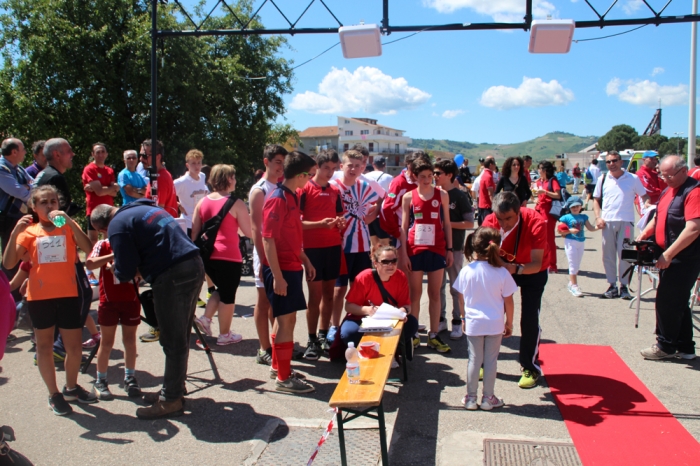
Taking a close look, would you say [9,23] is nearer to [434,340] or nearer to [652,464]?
[434,340]

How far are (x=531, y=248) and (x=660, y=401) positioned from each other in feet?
5.24

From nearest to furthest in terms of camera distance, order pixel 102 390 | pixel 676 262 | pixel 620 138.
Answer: pixel 102 390, pixel 676 262, pixel 620 138

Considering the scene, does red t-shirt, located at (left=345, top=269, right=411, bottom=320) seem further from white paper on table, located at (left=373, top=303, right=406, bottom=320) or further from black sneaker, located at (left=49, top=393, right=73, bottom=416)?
black sneaker, located at (left=49, top=393, right=73, bottom=416)

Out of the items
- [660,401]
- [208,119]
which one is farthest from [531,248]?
[208,119]

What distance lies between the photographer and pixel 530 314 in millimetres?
4797

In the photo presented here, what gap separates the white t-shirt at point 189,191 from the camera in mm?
7668

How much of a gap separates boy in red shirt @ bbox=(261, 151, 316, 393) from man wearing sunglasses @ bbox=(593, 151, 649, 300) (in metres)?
5.22

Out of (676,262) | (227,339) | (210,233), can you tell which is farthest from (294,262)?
(676,262)

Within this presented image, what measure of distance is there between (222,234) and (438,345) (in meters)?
2.54

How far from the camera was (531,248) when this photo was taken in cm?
467

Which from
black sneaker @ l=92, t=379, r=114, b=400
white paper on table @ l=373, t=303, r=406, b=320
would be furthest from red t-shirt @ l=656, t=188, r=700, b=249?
black sneaker @ l=92, t=379, r=114, b=400

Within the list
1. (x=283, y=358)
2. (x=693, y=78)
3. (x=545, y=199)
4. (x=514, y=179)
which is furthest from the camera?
(x=693, y=78)

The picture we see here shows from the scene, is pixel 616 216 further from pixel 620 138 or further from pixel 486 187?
pixel 620 138

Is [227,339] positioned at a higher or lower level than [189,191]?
lower
